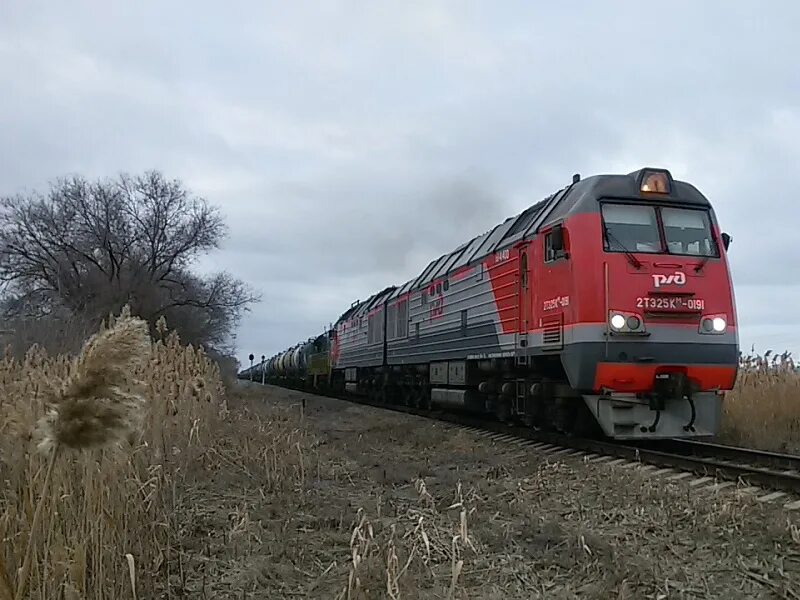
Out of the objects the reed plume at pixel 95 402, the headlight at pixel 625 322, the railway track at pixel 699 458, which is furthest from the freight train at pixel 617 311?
the reed plume at pixel 95 402

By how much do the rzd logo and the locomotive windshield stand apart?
31 cm

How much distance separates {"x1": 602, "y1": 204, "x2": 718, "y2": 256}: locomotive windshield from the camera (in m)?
8.70

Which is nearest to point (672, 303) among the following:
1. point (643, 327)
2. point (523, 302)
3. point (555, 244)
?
point (643, 327)

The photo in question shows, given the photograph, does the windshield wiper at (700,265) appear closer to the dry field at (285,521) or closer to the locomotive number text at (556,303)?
the locomotive number text at (556,303)

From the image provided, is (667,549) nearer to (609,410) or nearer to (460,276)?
(609,410)

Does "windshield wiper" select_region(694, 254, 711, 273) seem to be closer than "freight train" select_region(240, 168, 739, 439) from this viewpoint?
No

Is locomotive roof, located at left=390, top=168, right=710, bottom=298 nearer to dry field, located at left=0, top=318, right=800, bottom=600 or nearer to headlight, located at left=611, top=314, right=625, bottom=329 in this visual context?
headlight, located at left=611, top=314, right=625, bottom=329

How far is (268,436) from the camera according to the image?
8422mm

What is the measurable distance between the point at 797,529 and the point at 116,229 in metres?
35.4

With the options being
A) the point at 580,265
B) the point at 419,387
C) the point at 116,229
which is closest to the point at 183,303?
the point at 116,229

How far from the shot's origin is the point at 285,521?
15.8 ft

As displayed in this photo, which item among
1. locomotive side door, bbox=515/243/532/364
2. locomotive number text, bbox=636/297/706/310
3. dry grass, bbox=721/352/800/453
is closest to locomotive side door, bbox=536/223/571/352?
locomotive side door, bbox=515/243/532/364

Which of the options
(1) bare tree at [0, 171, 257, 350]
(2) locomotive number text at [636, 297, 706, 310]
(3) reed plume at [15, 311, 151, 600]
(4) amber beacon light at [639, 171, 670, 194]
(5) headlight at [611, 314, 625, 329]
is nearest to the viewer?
(3) reed plume at [15, 311, 151, 600]

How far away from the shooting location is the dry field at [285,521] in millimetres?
2465
